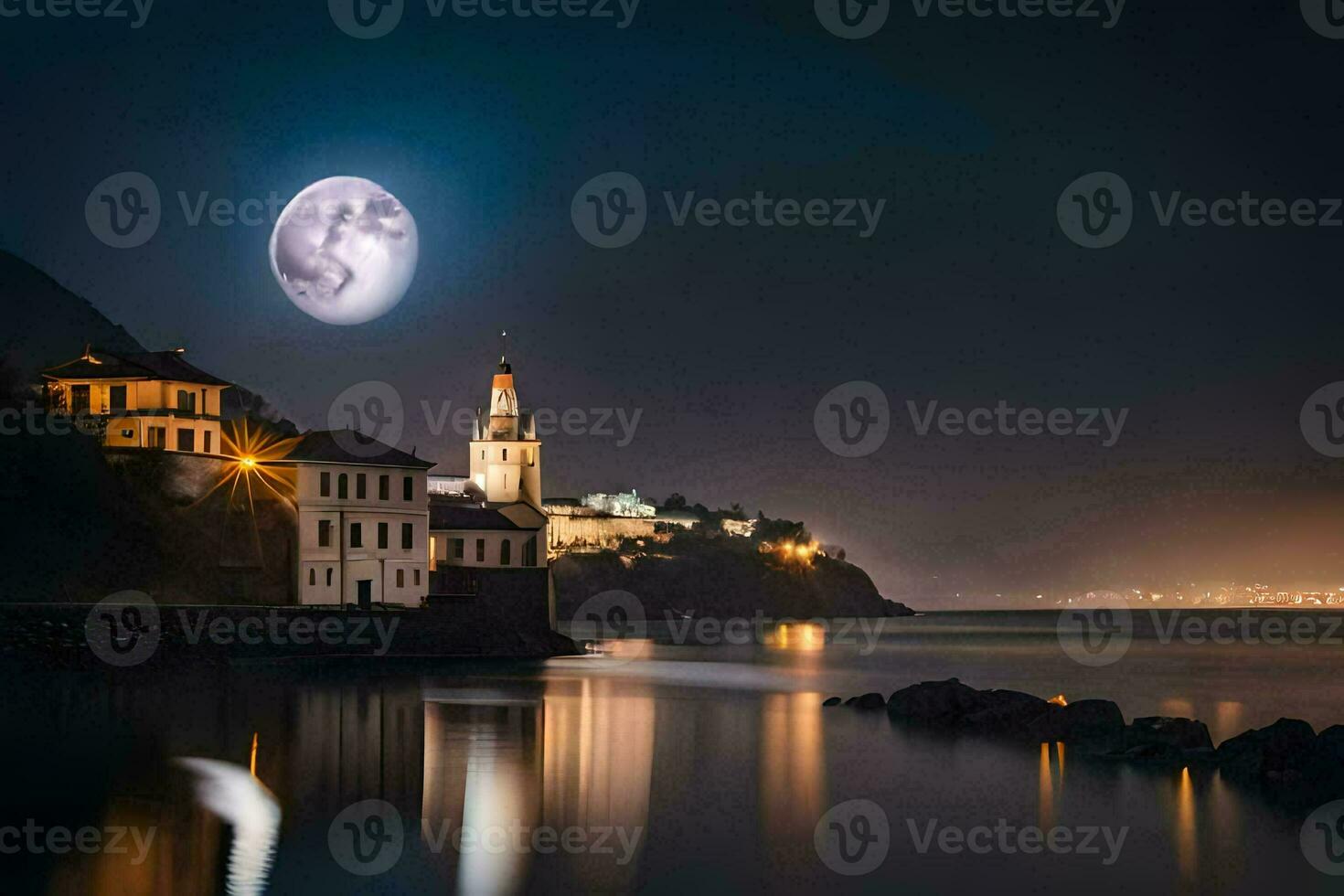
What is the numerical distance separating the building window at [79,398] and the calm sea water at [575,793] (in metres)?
19.3

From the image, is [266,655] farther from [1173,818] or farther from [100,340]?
[100,340]

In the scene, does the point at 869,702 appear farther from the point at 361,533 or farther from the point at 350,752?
the point at 361,533

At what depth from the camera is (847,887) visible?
19.1m

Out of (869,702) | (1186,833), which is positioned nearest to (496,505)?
(869,702)

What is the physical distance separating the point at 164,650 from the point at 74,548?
6041 mm

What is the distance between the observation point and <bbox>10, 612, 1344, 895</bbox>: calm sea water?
1933 cm

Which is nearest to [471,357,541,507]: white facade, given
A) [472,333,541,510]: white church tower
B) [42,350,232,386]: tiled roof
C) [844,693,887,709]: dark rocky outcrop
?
[472,333,541,510]: white church tower

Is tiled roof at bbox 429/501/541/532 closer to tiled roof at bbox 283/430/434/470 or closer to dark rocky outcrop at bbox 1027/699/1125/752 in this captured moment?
tiled roof at bbox 283/430/434/470

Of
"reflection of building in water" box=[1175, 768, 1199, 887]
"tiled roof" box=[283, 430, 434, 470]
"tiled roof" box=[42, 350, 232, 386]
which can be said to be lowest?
"reflection of building in water" box=[1175, 768, 1199, 887]

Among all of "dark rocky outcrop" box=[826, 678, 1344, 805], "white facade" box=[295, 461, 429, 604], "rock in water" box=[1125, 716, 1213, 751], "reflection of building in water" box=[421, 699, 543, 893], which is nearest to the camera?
"reflection of building in water" box=[421, 699, 543, 893]

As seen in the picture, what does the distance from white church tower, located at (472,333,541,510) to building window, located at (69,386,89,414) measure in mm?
32530

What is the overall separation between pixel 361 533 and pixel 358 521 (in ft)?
1.55

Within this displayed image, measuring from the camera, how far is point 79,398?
2398 inches

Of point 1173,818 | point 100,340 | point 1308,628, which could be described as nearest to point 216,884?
point 1173,818
